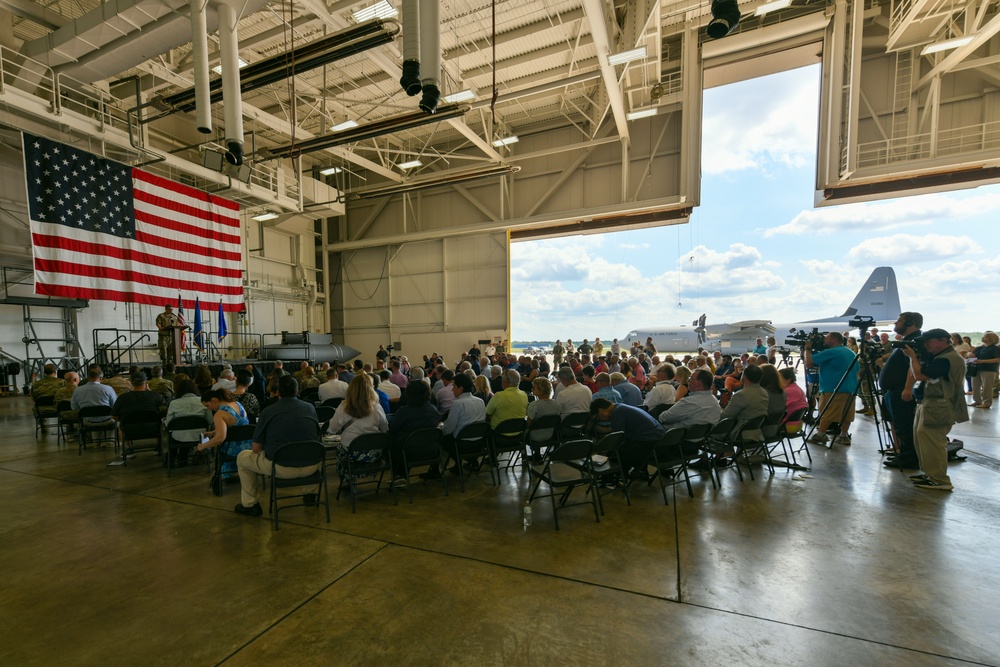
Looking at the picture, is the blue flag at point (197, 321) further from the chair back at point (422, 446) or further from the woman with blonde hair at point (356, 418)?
the chair back at point (422, 446)

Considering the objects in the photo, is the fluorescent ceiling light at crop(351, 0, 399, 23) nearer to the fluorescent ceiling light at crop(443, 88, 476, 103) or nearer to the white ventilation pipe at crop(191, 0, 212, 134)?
the fluorescent ceiling light at crop(443, 88, 476, 103)

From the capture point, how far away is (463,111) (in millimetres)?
7988

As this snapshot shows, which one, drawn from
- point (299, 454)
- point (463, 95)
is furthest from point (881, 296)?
point (299, 454)

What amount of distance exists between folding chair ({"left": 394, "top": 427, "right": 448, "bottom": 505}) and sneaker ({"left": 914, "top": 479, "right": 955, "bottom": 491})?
501cm

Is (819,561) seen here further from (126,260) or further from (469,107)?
(126,260)

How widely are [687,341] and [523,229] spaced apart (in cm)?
1249

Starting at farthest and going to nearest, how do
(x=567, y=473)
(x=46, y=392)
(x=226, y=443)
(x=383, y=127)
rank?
(x=383, y=127)
(x=46, y=392)
(x=226, y=443)
(x=567, y=473)

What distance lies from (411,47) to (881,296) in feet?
82.8

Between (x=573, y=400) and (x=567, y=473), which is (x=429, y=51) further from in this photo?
(x=567, y=473)

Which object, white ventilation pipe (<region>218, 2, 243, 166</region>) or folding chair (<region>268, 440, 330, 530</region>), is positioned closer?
folding chair (<region>268, 440, 330, 530</region>)

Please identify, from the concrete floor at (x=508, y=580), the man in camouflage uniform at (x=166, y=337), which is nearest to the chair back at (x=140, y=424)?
the concrete floor at (x=508, y=580)

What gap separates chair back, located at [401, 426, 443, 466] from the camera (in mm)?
3840

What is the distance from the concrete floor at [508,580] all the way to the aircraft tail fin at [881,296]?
67.0 ft

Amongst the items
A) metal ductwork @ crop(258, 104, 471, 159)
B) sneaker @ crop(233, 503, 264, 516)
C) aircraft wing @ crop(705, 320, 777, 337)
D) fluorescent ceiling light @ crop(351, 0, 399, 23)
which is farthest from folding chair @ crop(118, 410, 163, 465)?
aircraft wing @ crop(705, 320, 777, 337)
